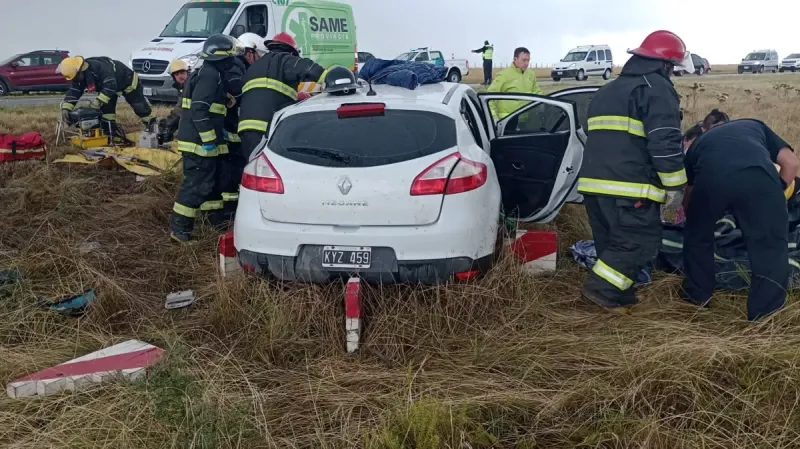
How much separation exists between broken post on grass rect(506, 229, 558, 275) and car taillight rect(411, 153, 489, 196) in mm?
805

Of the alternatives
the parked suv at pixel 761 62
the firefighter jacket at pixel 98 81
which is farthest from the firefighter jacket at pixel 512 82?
the parked suv at pixel 761 62

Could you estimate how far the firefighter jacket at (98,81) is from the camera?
9.05m

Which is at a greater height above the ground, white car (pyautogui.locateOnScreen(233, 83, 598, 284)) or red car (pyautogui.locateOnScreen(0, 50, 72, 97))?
red car (pyautogui.locateOnScreen(0, 50, 72, 97))

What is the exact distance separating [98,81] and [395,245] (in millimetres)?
7230

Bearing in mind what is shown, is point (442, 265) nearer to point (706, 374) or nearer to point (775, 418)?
point (706, 374)

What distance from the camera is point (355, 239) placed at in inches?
147

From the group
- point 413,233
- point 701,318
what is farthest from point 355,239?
point 701,318

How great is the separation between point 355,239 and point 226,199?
2.83m

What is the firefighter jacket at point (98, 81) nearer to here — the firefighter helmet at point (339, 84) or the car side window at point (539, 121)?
the firefighter helmet at point (339, 84)

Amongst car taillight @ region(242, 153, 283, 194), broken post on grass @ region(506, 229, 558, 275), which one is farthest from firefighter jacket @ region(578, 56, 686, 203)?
car taillight @ region(242, 153, 283, 194)

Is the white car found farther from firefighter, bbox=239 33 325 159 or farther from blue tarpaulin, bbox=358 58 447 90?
firefighter, bbox=239 33 325 159

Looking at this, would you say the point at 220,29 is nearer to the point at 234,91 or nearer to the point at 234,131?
the point at 234,131

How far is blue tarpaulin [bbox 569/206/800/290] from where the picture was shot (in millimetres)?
4293

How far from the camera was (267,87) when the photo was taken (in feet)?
18.3
